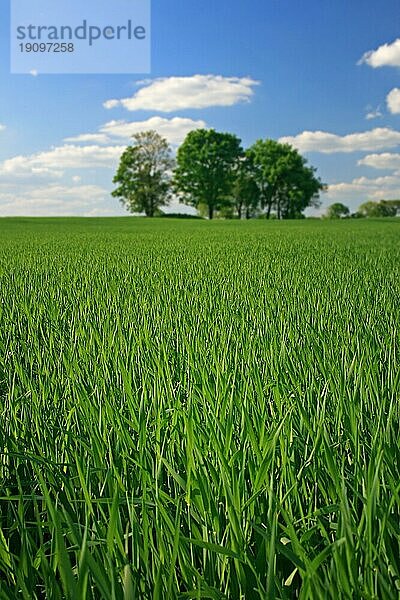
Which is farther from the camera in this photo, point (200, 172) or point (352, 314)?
point (200, 172)

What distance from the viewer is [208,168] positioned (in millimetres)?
54156

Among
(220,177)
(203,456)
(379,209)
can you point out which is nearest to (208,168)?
(220,177)

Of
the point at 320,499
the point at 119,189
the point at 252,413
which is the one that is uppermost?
the point at 119,189

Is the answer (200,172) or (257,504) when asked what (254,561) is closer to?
(257,504)

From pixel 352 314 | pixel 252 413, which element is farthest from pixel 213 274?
pixel 252 413

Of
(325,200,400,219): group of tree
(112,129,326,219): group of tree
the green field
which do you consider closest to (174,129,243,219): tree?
(112,129,326,219): group of tree

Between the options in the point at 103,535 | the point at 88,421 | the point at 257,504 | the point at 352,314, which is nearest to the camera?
the point at 103,535

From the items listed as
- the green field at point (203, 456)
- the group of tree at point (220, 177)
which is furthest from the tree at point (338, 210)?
the green field at point (203, 456)

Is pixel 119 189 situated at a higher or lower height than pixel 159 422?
higher

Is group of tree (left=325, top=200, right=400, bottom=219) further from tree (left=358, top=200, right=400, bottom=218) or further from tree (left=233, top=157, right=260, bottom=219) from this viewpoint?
tree (left=233, top=157, right=260, bottom=219)

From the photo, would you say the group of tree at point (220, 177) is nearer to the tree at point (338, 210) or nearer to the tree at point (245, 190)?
the tree at point (245, 190)

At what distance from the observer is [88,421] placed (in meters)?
1.47

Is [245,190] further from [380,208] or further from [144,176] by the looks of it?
[380,208]

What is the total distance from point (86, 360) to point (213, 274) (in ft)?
11.5
